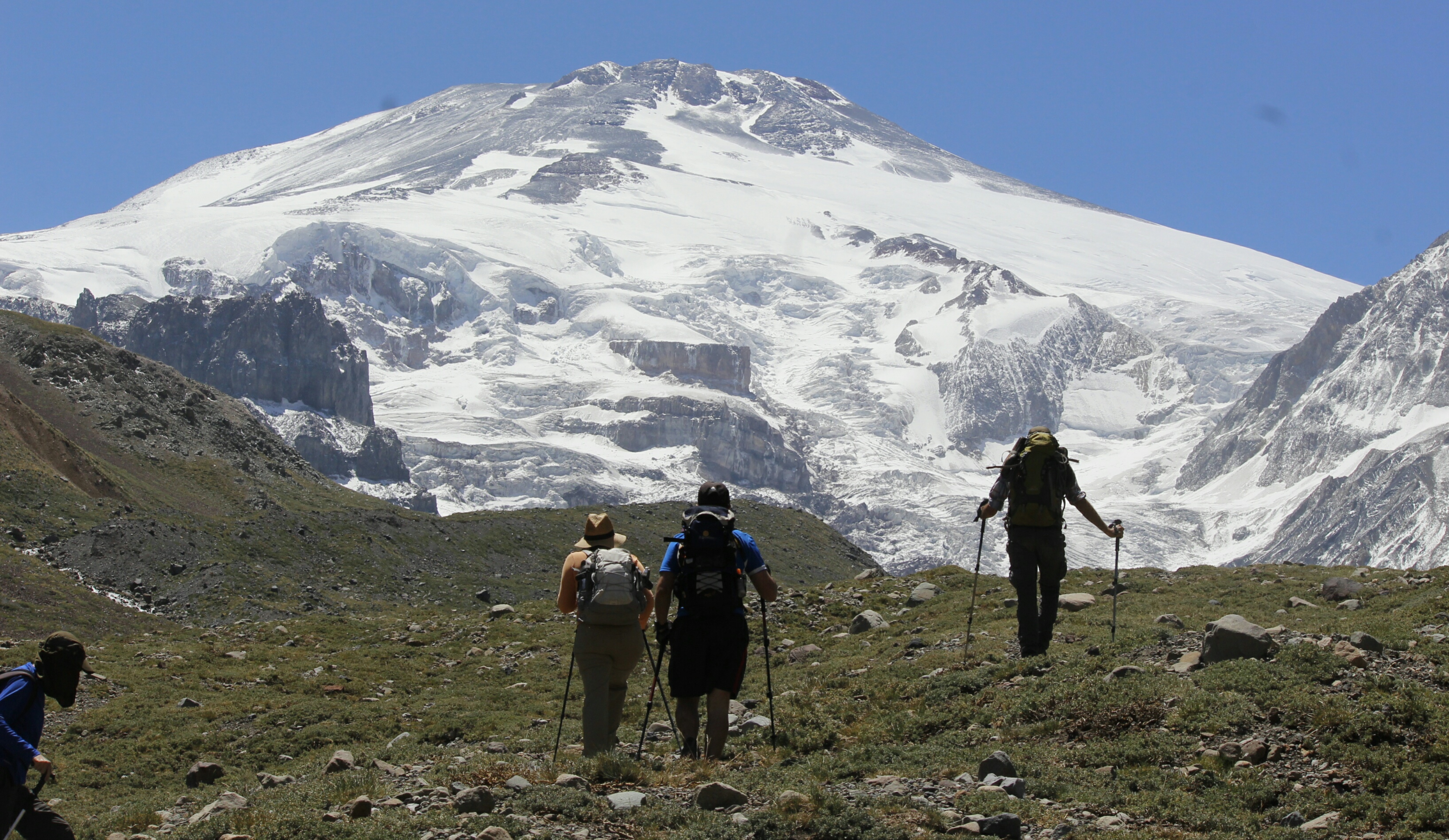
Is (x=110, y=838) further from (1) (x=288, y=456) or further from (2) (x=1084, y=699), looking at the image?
(1) (x=288, y=456)

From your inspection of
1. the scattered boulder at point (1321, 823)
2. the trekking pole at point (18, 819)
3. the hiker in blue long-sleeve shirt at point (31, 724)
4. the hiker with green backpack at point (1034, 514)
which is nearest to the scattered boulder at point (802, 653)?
the hiker with green backpack at point (1034, 514)

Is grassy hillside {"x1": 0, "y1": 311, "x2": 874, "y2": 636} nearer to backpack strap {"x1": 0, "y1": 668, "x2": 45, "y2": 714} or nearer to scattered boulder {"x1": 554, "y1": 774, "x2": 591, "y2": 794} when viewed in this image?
backpack strap {"x1": 0, "y1": 668, "x2": 45, "y2": 714}

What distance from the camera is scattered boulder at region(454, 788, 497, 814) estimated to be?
11320 millimetres

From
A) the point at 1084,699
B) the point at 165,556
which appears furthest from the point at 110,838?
the point at 165,556

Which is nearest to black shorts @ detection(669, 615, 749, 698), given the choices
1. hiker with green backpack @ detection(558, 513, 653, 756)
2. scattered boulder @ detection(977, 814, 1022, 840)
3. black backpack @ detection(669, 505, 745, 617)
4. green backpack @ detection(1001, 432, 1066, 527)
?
black backpack @ detection(669, 505, 745, 617)

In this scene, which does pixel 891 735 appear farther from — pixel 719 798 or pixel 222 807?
pixel 222 807

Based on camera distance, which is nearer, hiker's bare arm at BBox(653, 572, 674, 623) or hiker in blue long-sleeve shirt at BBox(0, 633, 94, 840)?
hiker in blue long-sleeve shirt at BBox(0, 633, 94, 840)

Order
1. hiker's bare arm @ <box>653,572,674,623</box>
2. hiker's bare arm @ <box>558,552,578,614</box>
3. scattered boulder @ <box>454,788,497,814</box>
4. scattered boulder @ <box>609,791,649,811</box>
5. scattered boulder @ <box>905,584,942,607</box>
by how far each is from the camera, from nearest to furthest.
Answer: scattered boulder @ <box>454,788,497,814</box> → scattered boulder @ <box>609,791,649,811</box> → hiker's bare arm @ <box>653,572,674,623</box> → hiker's bare arm @ <box>558,552,578,614</box> → scattered boulder @ <box>905,584,942,607</box>

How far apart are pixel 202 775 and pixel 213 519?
4007 centimetres

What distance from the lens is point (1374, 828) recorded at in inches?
406

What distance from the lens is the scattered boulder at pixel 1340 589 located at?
23.3 meters

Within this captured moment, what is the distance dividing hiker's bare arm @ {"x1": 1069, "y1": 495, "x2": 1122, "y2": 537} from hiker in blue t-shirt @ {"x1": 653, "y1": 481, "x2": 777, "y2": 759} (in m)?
5.38

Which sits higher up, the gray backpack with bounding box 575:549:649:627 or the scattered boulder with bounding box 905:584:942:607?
the gray backpack with bounding box 575:549:649:627

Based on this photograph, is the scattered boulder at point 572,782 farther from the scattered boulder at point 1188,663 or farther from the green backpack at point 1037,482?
the green backpack at point 1037,482
